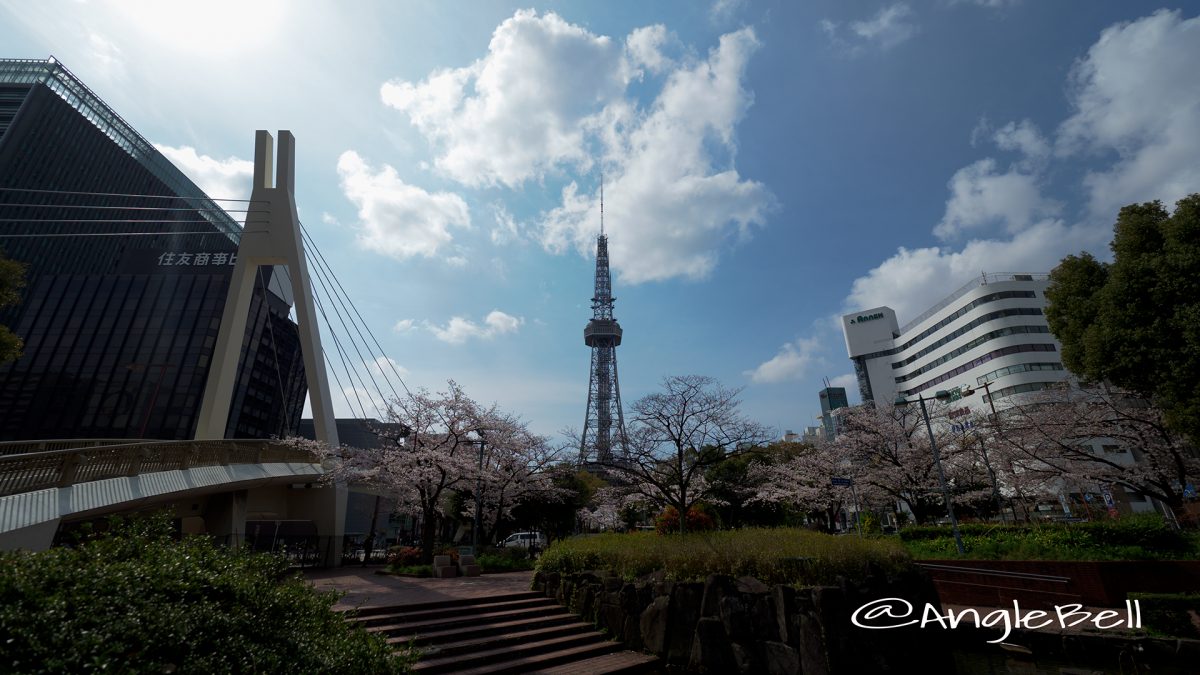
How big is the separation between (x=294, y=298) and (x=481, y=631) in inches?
786

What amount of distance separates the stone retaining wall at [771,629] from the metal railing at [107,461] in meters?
13.0

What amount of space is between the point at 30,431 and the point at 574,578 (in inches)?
3251

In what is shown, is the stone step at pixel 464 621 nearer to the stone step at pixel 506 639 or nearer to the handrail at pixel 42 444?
the stone step at pixel 506 639

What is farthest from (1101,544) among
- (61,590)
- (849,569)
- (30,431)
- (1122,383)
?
(30,431)

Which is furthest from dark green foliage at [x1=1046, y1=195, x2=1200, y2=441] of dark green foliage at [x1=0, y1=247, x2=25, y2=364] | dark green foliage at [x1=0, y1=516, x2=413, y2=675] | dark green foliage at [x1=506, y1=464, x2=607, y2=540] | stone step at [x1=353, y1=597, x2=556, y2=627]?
dark green foliage at [x1=0, y1=247, x2=25, y2=364]

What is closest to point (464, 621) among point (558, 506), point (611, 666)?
point (611, 666)

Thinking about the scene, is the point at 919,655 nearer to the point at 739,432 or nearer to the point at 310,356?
the point at 739,432

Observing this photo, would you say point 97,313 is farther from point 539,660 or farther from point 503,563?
point 539,660

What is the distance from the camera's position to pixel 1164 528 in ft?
44.2

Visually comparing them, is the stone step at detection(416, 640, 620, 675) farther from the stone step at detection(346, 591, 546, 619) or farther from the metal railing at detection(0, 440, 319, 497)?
the metal railing at detection(0, 440, 319, 497)

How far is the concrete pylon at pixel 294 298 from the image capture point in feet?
73.6

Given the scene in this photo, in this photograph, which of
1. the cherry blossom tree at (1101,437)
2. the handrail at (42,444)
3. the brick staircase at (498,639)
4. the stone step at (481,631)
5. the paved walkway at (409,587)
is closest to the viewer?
the brick staircase at (498,639)

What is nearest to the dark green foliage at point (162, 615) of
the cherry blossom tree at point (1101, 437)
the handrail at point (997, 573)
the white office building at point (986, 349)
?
the handrail at point (997, 573)

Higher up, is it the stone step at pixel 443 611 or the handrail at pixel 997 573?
the handrail at pixel 997 573
